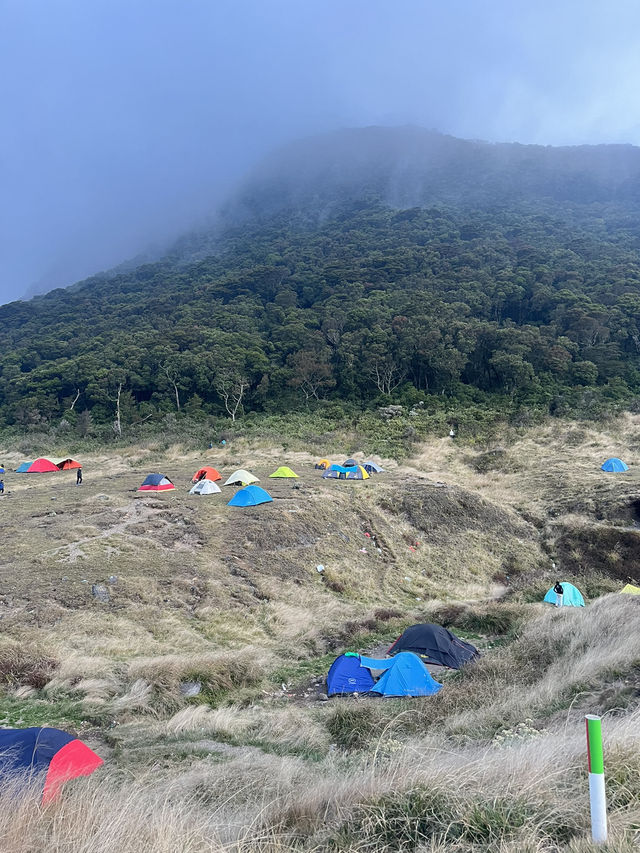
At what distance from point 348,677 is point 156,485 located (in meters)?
14.8

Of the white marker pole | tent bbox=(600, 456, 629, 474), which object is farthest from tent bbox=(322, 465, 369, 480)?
the white marker pole

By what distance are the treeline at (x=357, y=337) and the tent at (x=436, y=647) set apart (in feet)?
121

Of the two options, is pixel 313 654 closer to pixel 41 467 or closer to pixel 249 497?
pixel 249 497

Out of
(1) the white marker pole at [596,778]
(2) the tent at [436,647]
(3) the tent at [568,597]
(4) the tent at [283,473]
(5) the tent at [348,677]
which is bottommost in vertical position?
(3) the tent at [568,597]

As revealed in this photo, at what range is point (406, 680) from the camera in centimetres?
948

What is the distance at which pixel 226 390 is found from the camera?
5088 centimetres

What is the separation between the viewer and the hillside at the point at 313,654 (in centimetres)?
315

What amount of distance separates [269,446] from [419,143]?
196 metres

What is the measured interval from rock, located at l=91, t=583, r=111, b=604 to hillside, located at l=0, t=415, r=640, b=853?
0.05 metres

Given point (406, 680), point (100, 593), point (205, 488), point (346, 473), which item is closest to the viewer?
point (406, 680)

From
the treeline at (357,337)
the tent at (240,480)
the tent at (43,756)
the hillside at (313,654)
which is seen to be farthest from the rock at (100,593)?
the treeline at (357,337)

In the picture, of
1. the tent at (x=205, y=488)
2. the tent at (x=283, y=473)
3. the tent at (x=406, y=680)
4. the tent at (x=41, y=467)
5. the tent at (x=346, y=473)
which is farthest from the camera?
the tent at (x=41, y=467)

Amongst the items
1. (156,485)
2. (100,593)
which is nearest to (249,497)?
(156,485)

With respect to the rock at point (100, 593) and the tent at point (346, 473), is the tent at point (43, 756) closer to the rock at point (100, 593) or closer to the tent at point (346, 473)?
the rock at point (100, 593)
